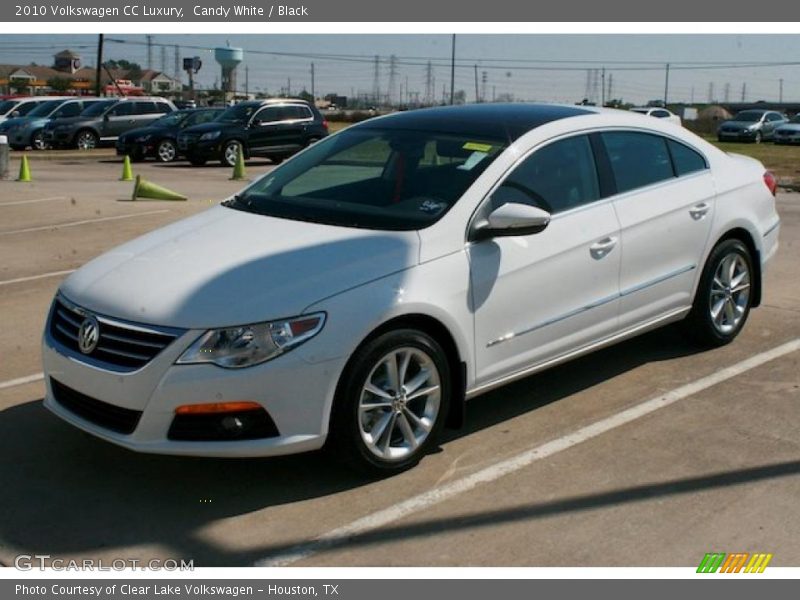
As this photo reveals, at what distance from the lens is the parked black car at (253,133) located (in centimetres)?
2492

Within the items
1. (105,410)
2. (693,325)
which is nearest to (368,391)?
(105,410)

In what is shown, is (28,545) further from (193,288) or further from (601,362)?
(601,362)

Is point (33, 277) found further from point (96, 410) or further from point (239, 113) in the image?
point (239, 113)

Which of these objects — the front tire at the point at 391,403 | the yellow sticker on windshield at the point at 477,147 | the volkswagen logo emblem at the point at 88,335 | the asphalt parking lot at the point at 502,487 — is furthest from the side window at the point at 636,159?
the volkswagen logo emblem at the point at 88,335

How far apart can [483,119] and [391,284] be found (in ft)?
5.26

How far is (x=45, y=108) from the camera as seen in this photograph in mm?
31828

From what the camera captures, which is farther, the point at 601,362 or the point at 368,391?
the point at 601,362

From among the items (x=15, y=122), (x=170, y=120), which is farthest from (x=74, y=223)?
(x=15, y=122)

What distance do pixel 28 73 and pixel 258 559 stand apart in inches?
4881

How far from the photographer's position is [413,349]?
4.67 metres

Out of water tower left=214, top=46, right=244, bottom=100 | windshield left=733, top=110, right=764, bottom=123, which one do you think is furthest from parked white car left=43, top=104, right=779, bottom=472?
water tower left=214, top=46, right=244, bottom=100

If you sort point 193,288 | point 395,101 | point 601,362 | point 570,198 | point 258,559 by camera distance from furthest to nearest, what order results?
point 395,101 < point 601,362 < point 570,198 < point 193,288 < point 258,559

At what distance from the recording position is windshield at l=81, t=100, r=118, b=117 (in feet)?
99.7

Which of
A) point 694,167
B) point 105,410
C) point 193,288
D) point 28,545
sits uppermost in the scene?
point 694,167
